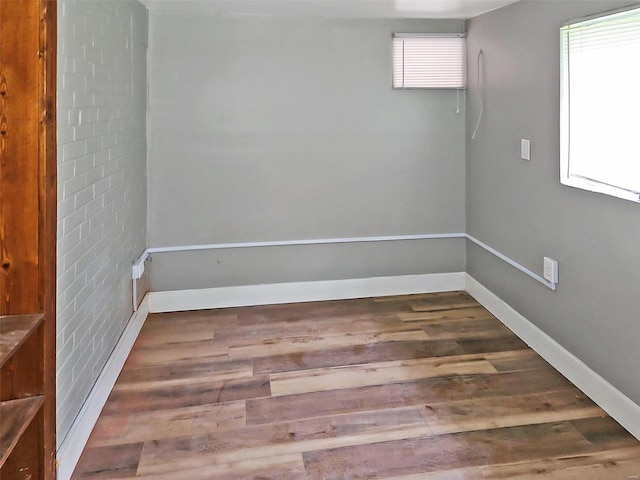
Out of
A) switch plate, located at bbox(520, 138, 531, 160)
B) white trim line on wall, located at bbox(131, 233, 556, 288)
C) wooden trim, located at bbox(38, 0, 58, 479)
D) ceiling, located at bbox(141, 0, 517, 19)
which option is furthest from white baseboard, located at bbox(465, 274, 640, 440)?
wooden trim, located at bbox(38, 0, 58, 479)

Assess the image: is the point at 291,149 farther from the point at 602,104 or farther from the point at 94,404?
the point at 94,404

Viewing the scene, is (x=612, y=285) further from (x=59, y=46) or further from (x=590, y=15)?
(x=59, y=46)

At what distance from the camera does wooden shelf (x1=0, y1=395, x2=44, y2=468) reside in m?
1.37

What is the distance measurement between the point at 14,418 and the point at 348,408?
4.37 ft

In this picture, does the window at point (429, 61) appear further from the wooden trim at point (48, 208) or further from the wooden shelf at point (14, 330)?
the wooden shelf at point (14, 330)

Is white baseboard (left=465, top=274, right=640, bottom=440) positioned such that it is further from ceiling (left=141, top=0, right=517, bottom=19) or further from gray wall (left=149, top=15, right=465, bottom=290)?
ceiling (left=141, top=0, right=517, bottom=19)

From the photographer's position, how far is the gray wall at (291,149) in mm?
3410

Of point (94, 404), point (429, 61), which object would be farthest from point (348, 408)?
point (429, 61)

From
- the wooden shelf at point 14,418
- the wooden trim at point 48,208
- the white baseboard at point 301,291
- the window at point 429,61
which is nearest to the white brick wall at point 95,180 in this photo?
the wooden trim at point 48,208

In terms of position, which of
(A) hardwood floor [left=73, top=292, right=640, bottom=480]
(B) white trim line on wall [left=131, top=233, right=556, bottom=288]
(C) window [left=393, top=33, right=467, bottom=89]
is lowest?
(A) hardwood floor [left=73, top=292, right=640, bottom=480]

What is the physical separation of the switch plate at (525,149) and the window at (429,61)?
88 cm

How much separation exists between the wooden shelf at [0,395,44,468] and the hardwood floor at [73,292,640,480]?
51 cm

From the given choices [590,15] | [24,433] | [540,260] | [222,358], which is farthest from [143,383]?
[590,15]

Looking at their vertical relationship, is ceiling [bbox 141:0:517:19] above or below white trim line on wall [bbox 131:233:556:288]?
above
